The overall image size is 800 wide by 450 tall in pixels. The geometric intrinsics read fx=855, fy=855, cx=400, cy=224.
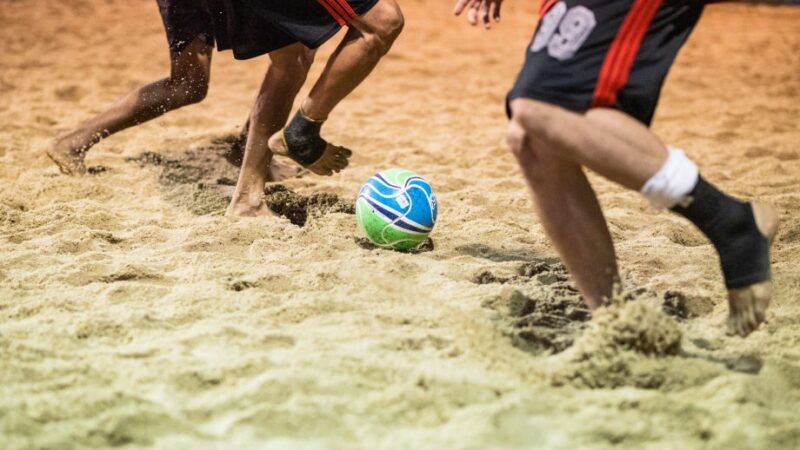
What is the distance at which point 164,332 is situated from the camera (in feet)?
9.07

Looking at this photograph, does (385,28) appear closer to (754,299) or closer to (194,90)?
(194,90)

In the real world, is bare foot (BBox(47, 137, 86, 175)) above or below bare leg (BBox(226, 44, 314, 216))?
below

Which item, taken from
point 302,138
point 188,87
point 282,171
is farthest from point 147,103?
point 302,138

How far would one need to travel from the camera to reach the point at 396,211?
3.52 metres

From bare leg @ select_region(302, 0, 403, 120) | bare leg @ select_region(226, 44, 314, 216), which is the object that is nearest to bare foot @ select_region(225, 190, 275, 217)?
bare leg @ select_region(226, 44, 314, 216)

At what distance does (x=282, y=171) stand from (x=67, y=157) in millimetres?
1189

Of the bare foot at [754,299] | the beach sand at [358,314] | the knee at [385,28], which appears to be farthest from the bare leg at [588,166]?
the knee at [385,28]

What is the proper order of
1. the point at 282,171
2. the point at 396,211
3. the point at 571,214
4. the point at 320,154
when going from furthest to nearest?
the point at 282,171
the point at 320,154
the point at 396,211
the point at 571,214

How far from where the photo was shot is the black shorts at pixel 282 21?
364 cm

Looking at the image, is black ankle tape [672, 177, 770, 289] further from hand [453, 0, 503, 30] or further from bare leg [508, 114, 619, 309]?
hand [453, 0, 503, 30]

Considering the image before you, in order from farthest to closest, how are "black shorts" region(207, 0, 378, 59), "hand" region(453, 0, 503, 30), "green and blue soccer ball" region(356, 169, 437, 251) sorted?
"black shorts" region(207, 0, 378, 59) → "green and blue soccer ball" region(356, 169, 437, 251) → "hand" region(453, 0, 503, 30)

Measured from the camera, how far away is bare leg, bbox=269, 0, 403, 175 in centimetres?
369

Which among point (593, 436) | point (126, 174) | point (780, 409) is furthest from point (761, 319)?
point (126, 174)

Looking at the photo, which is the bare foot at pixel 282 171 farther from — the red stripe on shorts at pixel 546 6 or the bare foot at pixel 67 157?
the red stripe on shorts at pixel 546 6
